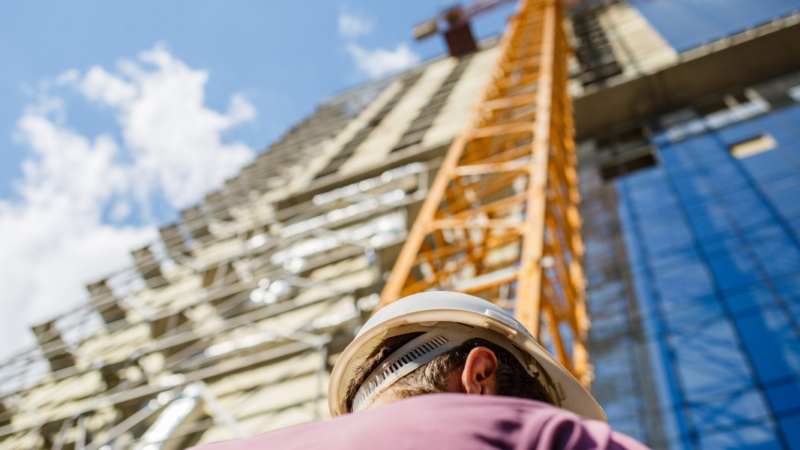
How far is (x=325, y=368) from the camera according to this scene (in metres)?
8.31

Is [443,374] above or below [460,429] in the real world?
below

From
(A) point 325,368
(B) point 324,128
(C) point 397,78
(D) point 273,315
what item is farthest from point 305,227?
(C) point 397,78

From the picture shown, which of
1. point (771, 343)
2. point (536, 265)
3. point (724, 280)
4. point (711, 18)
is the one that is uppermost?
point (711, 18)

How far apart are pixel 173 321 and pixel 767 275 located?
11309 millimetres

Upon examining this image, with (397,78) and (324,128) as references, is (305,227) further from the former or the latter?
(397,78)

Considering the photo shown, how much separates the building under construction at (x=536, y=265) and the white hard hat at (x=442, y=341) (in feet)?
12.0

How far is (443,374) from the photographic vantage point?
156 cm

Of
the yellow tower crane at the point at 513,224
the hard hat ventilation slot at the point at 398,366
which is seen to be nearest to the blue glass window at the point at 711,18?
the yellow tower crane at the point at 513,224

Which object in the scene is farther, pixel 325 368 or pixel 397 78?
pixel 397 78

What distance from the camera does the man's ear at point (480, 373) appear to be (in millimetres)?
1522

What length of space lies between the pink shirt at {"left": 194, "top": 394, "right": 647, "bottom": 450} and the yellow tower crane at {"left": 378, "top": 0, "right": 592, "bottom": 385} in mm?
4308

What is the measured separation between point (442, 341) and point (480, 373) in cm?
18

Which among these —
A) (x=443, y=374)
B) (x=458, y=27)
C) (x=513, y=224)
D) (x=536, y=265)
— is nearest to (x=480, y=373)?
(x=443, y=374)

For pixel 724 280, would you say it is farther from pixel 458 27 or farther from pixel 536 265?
pixel 458 27
